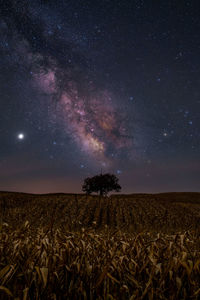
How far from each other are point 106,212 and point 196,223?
31.0 ft

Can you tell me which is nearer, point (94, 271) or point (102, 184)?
point (94, 271)

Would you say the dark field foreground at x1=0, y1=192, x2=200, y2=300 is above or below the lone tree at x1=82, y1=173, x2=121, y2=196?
below

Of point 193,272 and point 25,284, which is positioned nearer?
point 25,284

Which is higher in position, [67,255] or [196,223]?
[67,255]

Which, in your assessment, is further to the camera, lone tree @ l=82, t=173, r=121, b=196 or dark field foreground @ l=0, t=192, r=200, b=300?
lone tree @ l=82, t=173, r=121, b=196

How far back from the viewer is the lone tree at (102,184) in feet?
199

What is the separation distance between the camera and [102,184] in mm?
60375

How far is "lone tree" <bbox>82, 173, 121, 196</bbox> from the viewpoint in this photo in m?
60.6

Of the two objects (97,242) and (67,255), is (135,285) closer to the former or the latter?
(67,255)

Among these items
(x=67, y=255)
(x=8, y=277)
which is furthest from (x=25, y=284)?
(x=67, y=255)

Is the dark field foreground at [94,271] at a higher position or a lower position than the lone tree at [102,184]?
lower

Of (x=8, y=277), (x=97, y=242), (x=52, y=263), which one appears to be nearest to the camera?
(x=8, y=277)

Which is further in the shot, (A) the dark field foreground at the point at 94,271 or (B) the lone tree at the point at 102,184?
(B) the lone tree at the point at 102,184

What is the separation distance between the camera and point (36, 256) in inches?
98.7
